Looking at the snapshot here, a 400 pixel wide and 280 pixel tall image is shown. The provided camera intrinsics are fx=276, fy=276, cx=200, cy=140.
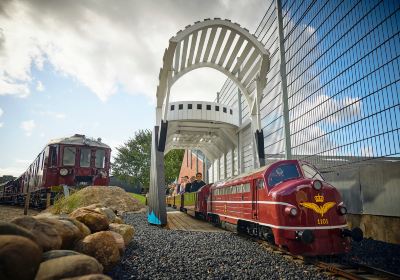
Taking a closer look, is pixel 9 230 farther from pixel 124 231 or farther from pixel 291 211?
pixel 291 211

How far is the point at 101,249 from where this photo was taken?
5.02 meters

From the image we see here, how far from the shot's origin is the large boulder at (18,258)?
285 centimetres

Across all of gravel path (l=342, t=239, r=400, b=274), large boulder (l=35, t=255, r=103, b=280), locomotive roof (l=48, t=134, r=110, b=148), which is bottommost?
gravel path (l=342, t=239, r=400, b=274)

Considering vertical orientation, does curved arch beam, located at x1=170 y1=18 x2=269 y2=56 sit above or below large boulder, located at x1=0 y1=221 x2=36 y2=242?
above

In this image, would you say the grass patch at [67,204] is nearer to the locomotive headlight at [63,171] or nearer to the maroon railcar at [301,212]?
the locomotive headlight at [63,171]

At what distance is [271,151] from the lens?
50.1ft

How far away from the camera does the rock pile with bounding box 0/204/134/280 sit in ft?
9.65

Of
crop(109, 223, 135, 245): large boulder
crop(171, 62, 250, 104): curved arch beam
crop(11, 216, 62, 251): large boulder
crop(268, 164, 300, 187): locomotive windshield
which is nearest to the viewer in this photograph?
crop(11, 216, 62, 251): large boulder

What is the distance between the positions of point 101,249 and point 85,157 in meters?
13.6

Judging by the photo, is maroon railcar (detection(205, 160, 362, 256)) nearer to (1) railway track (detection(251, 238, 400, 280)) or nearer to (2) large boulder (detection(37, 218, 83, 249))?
(1) railway track (detection(251, 238, 400, 280))

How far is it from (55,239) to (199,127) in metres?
15.7

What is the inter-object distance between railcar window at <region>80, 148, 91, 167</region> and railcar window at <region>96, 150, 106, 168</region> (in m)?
0.63

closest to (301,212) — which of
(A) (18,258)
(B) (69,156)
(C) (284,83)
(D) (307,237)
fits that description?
(D) (307,237)

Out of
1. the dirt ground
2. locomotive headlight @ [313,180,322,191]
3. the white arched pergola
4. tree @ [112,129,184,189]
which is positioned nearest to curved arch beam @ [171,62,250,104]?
the white arched pergola
